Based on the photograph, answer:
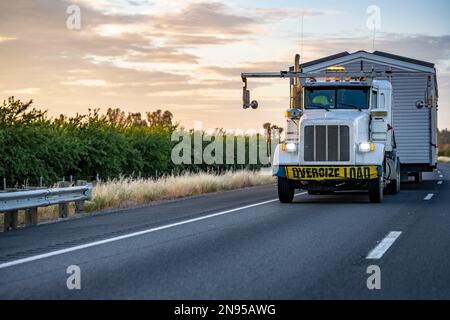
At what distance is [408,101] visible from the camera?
2402cm

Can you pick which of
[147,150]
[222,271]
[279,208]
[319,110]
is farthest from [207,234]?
[147,150]

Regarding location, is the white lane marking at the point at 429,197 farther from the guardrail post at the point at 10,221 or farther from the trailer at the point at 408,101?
the guardrail post at the point at 10,221

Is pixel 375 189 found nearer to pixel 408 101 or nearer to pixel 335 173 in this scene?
pixel 335 173

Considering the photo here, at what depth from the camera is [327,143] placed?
1800cm

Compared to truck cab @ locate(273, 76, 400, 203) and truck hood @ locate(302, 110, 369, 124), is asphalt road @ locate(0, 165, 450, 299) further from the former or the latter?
truck hood @ locate(302, 110, 369, 124)

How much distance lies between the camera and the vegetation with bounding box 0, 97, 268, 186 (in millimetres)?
22891

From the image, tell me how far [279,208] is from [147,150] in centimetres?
1738

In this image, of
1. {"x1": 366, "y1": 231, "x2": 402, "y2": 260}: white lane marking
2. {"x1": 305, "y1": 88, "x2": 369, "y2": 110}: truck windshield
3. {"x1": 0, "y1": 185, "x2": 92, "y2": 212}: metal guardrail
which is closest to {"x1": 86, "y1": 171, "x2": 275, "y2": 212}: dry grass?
{"x1": 0, "y1": 185, "x2": 92, "y2": 212}: metal guardrail

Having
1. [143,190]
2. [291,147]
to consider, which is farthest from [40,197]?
[143,190]

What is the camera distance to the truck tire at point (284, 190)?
18.1 m

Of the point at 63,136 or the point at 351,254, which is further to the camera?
the point at 63,136
